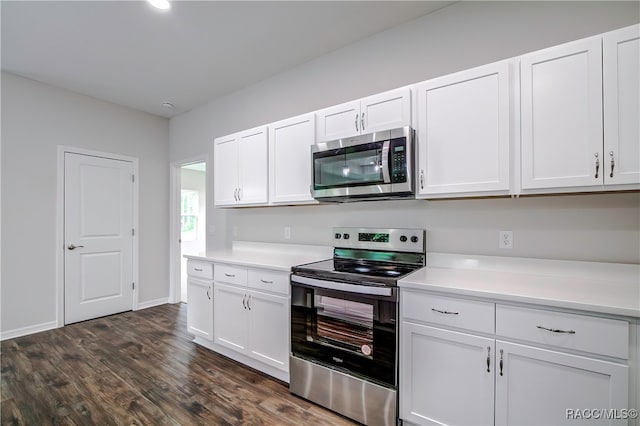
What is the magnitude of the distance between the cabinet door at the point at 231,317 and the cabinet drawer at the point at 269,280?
0.56 ft

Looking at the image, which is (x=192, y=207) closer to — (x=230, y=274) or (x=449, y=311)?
(x=230, y=274)

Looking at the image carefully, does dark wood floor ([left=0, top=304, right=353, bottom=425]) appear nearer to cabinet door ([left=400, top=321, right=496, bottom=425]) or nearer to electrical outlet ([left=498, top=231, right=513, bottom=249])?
cabinet door ([left=400, top=321, right=496, bottom=425])

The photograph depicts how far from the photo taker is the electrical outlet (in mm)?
1932

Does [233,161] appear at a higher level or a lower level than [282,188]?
higher

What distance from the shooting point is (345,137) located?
230 centimetres

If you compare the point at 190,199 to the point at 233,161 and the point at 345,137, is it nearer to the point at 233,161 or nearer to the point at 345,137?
the point at 233,161

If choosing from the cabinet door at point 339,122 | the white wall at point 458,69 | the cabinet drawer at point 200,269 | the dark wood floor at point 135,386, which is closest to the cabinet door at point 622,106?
the white wall at point 458,69

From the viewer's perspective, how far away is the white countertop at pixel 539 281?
128 centimetres

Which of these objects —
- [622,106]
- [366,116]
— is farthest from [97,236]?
[622,106]

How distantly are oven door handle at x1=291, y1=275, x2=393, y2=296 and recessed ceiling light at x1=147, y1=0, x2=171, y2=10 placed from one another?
2246 millimetres

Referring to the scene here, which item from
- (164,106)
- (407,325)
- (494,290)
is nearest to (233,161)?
(164,106)

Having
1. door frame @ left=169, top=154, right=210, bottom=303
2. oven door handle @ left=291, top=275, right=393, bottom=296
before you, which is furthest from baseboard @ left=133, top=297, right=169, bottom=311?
oven door handle @ left=291, top=275, right=393, bottom=296

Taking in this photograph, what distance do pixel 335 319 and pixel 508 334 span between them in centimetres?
98

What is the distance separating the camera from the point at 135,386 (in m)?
2.24
